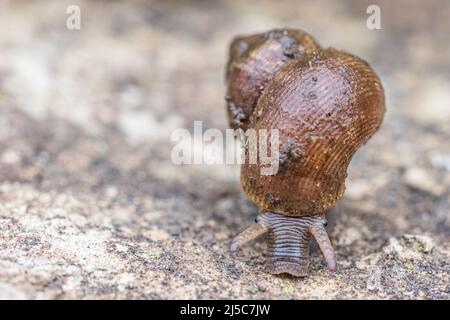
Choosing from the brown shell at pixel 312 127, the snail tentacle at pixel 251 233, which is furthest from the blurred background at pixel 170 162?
the brown shell at pixel 312 127

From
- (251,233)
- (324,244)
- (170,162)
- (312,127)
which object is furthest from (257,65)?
(170,162)

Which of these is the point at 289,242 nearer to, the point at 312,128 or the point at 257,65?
the point at 312,128

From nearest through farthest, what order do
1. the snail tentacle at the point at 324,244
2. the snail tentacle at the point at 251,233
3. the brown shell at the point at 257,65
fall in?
the snail tentacle at the point at 324,244 → the snail tentacle at the point at 251,233 → the brown shell at the point at 257,65

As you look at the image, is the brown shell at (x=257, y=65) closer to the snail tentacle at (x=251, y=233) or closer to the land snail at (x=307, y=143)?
the land snail at (x=307, y=143)

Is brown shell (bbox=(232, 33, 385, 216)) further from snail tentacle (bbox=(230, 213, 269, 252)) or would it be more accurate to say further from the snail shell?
snail tentacle (bbox=(230, 213, 269, 252))

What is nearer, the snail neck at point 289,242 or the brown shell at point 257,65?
the snail neck at point 289,242

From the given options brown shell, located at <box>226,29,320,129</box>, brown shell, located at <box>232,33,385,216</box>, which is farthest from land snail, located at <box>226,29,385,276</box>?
brown shell, located at <box>226,29,320,129</box>
